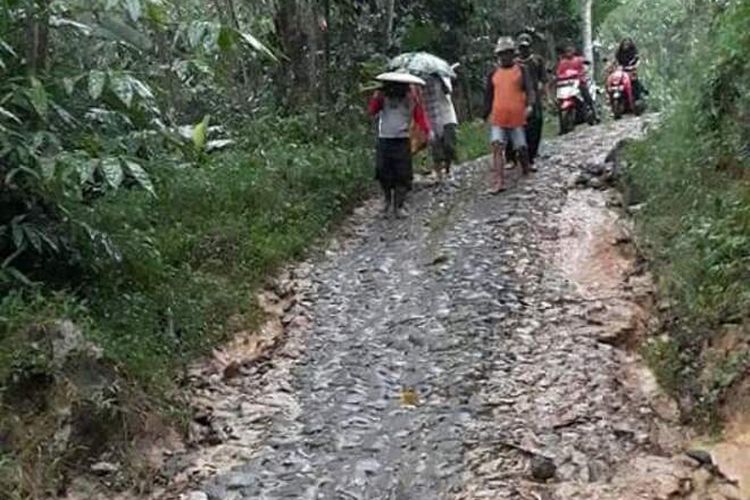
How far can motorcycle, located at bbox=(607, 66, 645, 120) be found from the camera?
16.8 m

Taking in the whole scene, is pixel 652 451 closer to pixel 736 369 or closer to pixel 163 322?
pixel 736 369

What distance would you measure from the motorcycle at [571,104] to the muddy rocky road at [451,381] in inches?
235

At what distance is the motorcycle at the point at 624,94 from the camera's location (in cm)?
1681

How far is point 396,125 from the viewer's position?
1020cm

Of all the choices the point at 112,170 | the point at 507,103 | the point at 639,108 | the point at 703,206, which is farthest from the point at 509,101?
the point at 639,108

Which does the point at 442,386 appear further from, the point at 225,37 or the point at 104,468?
the point at 225,37

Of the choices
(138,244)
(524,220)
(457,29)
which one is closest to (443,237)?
(524,220)

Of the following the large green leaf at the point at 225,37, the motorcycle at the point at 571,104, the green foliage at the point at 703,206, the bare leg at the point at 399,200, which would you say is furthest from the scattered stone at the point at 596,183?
the large green leaf at the point at 225,37

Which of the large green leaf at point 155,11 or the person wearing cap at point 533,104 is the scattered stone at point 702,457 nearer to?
the large green leaf at point 155,11

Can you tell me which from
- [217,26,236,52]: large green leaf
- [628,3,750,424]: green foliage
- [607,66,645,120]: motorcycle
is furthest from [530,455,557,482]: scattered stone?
[607,66,645,120]: motorcycle

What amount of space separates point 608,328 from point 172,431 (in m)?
3.03

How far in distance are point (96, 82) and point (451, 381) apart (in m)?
2.83

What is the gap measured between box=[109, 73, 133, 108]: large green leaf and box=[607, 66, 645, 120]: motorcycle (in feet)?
41.6

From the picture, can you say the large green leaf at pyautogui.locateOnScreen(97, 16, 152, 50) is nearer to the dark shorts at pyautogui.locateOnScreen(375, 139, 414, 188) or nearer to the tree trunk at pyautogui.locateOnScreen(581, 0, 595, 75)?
the dark shorts at pyautogui.locateOnScreen(375, 139, 414, 188)
